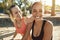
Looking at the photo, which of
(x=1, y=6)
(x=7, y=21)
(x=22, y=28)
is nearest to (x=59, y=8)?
(x=1, y=6)

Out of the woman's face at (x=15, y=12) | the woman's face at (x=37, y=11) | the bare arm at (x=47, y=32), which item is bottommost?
the bare arm at (x=47, y=32)

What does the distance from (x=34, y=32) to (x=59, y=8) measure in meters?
20.4

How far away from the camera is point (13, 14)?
216 centimetres

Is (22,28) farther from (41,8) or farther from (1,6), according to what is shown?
(1,6)

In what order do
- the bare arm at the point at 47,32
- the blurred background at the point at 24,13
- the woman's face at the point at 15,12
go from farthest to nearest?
the blurred background at the point at 24,13 → the woman's face at the point at 15,12 → the bare arm at the point at 47,32

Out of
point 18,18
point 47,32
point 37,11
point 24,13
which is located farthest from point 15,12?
point 24,13

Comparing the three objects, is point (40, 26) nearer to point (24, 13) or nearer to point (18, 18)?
point (18, 18)

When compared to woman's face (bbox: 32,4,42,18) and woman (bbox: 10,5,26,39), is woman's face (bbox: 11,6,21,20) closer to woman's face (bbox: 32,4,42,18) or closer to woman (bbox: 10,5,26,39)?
woman (bbox: 10,5,26,39)

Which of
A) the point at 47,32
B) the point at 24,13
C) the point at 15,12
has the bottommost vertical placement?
the point at 24,13

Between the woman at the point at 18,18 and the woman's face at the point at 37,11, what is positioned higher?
the woman's face at the point at 37,11

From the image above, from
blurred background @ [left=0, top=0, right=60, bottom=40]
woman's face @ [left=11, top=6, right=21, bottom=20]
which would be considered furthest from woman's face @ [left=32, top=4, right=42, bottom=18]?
blurred background @ [left=0, top=0, right=60, bottom=40]

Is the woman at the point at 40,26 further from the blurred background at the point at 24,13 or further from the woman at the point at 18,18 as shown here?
the blurred background at the point at 24,13

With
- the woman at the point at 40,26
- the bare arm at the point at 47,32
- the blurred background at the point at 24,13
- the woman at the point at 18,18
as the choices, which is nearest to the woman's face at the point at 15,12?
the woman at the point at 18,18

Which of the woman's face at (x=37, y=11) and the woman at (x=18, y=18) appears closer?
the woman's face at (x=37, y=11)
